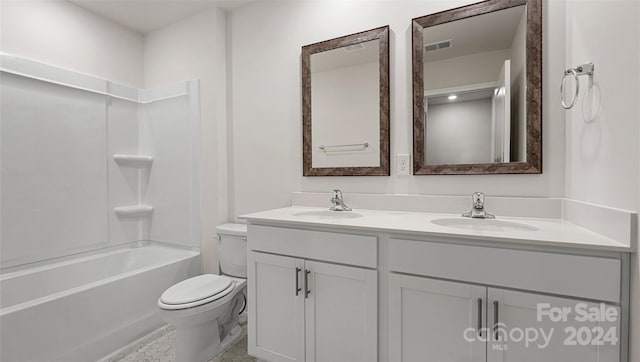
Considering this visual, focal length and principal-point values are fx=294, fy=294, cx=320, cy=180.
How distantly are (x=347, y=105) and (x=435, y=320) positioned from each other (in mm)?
1306

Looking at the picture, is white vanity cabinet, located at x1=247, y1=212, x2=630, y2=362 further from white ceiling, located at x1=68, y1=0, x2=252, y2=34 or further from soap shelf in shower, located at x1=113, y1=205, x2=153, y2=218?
white ceiling, located at x1=68, y1=0, x2=252, y2=34

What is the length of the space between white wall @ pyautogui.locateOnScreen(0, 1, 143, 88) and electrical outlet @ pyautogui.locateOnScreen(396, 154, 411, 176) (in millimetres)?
2540

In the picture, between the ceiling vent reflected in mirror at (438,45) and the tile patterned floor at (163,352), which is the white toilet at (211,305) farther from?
the ceiling vent reflected in mirror at (438,45)

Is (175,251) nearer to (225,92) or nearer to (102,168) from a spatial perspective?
(102,168)

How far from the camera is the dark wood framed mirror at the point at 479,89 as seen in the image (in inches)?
57.5

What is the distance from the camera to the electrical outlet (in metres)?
1.75

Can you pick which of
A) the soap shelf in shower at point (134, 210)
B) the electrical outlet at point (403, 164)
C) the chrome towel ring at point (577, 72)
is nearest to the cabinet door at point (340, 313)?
the electrical outlet at point (403, 164)

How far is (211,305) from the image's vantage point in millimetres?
1656

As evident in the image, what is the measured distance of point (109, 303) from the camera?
1865mm

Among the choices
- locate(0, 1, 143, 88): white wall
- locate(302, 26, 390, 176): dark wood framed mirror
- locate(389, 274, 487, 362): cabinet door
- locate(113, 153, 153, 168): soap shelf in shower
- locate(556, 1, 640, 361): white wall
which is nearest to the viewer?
locate(556, 1, 640, 361): white wall

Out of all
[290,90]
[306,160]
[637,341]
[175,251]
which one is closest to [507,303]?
[637,341]

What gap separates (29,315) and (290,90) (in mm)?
1968

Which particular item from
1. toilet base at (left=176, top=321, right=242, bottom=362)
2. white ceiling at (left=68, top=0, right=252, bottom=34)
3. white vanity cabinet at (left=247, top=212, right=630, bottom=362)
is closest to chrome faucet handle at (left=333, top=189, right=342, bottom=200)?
white vanity cabinet at (left=247, top=212, right=630, bottom=362)

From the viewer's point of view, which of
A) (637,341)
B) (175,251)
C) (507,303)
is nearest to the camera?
(637,341)
